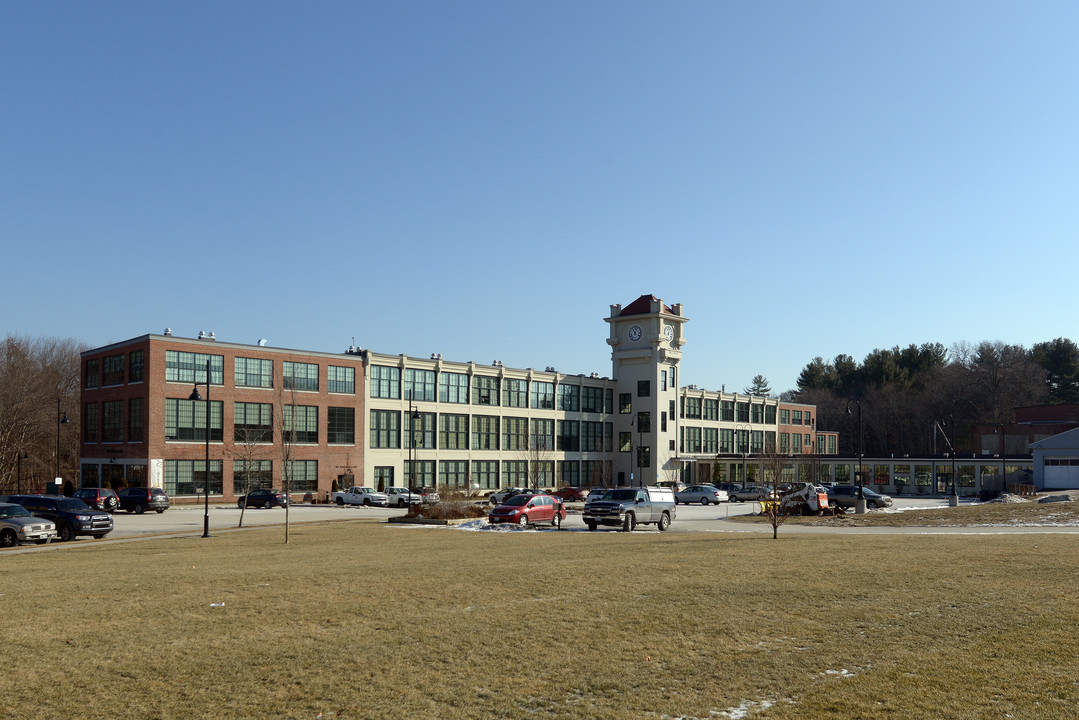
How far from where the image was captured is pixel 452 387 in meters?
89.6

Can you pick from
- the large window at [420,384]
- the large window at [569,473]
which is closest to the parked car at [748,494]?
the large window at [569,473]

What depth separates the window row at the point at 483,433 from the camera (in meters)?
83.8

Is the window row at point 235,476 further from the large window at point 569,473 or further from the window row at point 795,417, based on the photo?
the window row at point 795,417

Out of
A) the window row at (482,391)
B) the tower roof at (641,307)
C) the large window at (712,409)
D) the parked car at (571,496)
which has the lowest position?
the parked car at (571,496)

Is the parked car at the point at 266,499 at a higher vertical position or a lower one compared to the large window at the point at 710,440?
lower

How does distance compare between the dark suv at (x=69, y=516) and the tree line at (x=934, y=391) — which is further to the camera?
the tree line at (x=934, y=391)

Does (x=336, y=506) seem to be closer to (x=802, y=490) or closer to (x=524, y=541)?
(x=802, y=490)

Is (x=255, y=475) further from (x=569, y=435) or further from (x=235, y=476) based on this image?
(x=569, y=435)

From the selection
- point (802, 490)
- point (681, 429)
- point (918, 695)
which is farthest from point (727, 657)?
point (681, 429)

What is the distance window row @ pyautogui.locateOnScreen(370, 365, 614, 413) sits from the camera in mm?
84500

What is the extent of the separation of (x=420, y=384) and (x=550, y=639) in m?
75.2

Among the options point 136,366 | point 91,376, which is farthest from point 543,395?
point 91,376

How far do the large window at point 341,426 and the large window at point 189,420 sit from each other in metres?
9.73

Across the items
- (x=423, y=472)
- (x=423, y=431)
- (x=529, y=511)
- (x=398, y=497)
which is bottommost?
(x=398, y=497)
